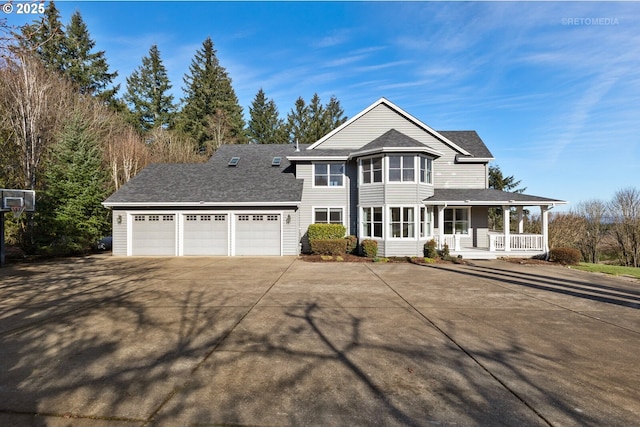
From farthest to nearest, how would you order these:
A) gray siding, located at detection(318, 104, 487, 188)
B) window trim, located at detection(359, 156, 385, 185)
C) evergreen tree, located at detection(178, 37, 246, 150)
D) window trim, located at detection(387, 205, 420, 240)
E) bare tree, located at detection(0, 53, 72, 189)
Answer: evergreen tree, located at detection(178, 37, 246, 150), bare tree, located at detection(0, 53, 72, 189), gray siding, located at detection(318, 104, 487, 188), window trim, located at detection(359, 156, 385, 185), window trim, located at detection(387, 205, 420, 240)

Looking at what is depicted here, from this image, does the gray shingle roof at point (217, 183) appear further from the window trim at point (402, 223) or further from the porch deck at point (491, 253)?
the porch deck at point (491, 253)

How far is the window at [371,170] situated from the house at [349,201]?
0.05m

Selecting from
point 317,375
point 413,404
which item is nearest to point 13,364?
point 317,375

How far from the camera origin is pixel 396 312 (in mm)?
6535

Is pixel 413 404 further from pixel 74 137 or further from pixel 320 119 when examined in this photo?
pixel 320 119

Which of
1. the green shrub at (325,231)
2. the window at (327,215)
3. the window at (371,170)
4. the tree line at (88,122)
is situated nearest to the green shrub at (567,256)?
the window at (371,170)

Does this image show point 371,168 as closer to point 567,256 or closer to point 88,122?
point 567,256

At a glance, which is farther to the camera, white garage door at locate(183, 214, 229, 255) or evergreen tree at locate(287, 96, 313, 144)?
Answer: evergreen tree at locate(287, 96, 313, 144)

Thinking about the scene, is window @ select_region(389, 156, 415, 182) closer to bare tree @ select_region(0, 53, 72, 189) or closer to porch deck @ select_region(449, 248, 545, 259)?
porch deck @ select_region(449, 248, 545, 259)

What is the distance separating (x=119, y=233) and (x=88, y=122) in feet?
39.7

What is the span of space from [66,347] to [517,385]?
248 inches

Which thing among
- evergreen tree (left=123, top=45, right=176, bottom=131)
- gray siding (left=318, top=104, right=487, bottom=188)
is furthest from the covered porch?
evergreen tree (left=123, top=45, right=176, bottom=131)

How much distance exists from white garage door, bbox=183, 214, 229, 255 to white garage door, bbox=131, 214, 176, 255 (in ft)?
2.49

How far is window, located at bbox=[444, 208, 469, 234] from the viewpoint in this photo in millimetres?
17281
